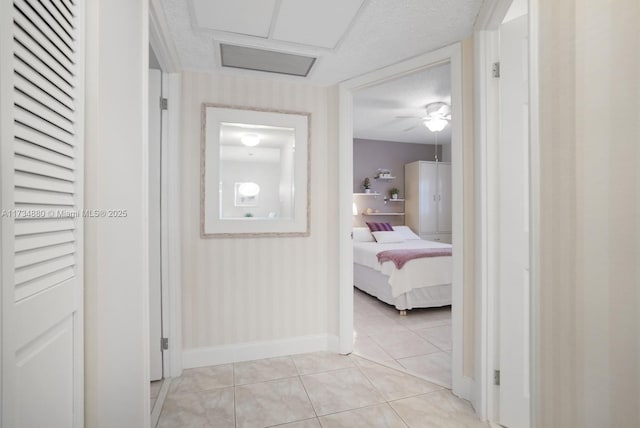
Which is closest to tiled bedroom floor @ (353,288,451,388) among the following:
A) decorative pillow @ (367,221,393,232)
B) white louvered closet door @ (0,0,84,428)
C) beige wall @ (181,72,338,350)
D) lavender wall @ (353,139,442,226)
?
beige wall @ (181,72,338,350)

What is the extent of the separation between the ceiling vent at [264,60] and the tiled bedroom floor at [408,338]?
2367mm

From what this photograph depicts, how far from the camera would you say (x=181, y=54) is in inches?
79.7

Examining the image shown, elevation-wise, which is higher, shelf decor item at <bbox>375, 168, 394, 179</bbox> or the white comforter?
shelf decor item at <bbox>375, 168, 394, 179</bbox>

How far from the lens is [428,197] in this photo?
591 centimetres

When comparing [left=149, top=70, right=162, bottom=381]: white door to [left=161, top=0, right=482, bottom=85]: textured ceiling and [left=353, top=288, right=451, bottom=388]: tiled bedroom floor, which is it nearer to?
[left=161, top=0, right=482, bottom=85]: textured ceiling

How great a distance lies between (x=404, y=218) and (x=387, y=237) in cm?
129

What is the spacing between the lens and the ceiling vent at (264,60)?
6.61 ft

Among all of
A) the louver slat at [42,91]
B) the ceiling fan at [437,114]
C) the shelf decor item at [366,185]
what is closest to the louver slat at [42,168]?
the louver slat at [42,91]

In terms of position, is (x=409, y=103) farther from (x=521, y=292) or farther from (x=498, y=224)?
(x=521, y=292)

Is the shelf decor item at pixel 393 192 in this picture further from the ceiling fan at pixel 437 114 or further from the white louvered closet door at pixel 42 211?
the white louvered closet door at pixel 42 211

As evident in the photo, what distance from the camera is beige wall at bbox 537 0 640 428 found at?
2.25 feet

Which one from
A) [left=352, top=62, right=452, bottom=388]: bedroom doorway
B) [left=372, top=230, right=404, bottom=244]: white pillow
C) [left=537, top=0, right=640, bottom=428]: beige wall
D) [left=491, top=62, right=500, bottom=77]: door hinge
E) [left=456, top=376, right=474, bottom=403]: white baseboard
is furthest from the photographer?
[left=372, top=230, right=404, bottom=244]: white pillow

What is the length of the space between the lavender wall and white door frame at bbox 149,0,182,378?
3.96m

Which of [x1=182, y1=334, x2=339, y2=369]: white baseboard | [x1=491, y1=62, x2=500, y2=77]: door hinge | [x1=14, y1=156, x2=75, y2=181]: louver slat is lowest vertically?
[x1=182, y1=334, x2=339, y2=369]: white baseboard
